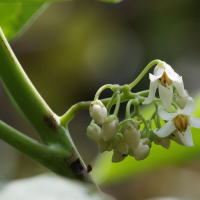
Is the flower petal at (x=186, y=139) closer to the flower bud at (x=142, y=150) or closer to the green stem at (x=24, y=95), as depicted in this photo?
the flower bud at (x=142, y=150)

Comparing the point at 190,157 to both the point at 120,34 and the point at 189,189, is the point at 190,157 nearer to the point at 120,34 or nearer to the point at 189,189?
the point at 189,189

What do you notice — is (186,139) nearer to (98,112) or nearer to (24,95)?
(98,112)

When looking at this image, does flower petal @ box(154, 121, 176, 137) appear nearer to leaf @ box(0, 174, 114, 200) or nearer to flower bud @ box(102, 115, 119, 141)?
flower bud @ box(102, 115, 119, 141)

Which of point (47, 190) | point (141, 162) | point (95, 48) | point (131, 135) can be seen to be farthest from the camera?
point (95, 48)

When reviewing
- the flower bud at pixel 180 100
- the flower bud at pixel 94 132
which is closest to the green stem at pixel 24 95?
the flower bud at pixel 94 132

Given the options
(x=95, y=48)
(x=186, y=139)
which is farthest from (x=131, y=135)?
(x=95, y=48)
